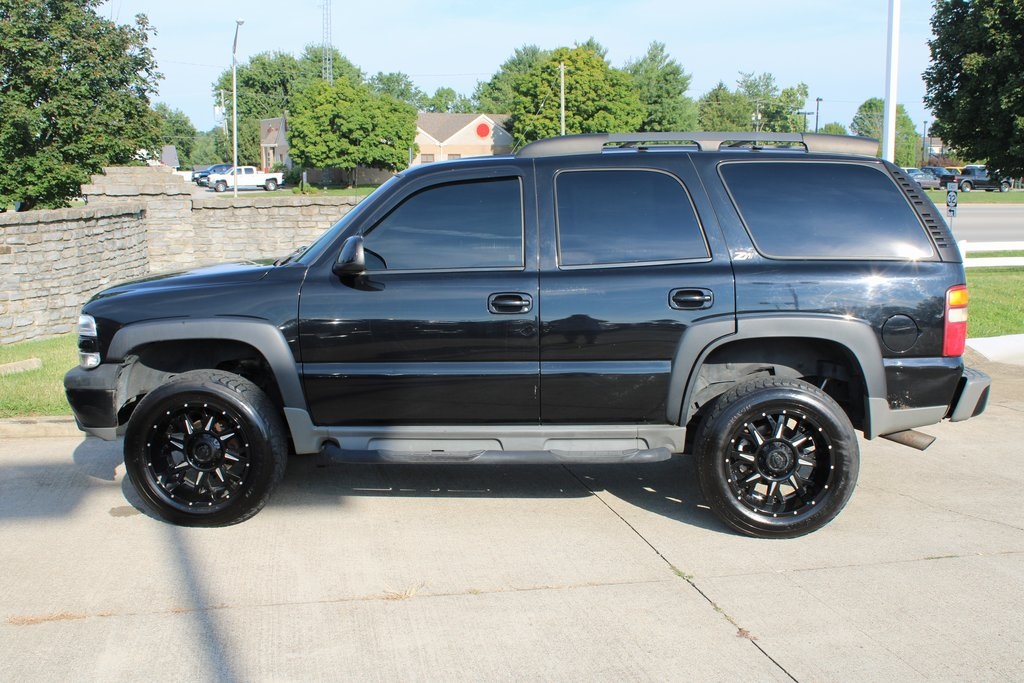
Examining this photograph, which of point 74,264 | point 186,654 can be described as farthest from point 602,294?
point 74,264

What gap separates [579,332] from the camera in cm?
489

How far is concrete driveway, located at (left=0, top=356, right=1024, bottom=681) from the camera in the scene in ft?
12.2

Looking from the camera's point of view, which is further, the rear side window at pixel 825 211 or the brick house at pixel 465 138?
the brick house at pixel 465 138

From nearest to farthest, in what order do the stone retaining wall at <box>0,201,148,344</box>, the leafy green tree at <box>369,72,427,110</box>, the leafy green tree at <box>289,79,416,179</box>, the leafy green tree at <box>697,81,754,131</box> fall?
the stone retaining wall at <box>0,201,148,344</box>, the leafy green tree at <box>289,79,416,179</box>, the leafy green tree at <box>697,81,754,131</box>, the leafy green tree at <box>369,72,427,110</box>

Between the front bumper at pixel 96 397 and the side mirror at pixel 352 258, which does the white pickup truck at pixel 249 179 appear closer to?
the front bumper at pixel 96 397

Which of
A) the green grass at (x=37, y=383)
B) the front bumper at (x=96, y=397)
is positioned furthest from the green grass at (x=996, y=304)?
the green grass at (x=37, y=383)

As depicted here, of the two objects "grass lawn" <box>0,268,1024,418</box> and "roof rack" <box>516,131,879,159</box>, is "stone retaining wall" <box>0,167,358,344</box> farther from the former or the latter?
"roof rack" <box>516,131,879,159</box>

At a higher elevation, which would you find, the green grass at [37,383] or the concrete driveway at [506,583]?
the green grass at [37,383]

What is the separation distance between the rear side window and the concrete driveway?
1.53 m

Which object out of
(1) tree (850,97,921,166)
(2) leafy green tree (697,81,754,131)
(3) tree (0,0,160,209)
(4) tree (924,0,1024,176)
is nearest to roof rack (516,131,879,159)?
(4) tree (924,0,1024,176)

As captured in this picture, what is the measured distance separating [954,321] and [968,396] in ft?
1.41

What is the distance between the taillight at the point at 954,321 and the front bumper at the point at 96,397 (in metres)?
4.38

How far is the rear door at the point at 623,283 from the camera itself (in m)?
4.89

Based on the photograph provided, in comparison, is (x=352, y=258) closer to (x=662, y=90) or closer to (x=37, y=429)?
(x=37, y=429)
